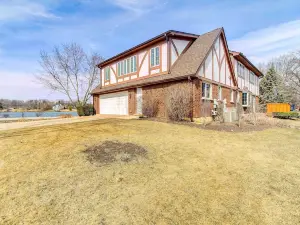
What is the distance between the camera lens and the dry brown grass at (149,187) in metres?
2.59

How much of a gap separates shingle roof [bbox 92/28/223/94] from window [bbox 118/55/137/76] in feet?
7.67

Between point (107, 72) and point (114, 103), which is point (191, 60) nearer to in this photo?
point (114, 103)

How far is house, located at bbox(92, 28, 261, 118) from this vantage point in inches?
458

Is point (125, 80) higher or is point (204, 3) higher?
point (204, 3)

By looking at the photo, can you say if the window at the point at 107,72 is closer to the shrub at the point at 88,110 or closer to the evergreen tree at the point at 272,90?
the shrub at the point at 88,110

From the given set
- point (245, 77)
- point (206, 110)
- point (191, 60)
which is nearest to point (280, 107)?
point (245, 77)

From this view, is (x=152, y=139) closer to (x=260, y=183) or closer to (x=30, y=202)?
(x=260, y=183)

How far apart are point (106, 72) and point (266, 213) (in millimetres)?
20318

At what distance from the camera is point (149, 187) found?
3.29 m

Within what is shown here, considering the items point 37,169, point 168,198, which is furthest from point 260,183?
point 37,169

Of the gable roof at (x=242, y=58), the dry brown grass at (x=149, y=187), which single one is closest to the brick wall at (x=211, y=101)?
the gable roof at (x=242, y=58)

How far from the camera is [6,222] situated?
2.37 m

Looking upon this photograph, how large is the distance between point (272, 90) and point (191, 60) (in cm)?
2789

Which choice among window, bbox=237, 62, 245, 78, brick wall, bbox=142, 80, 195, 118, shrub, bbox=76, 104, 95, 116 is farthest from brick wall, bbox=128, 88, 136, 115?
window, bbox=237, 62, 245, 78
